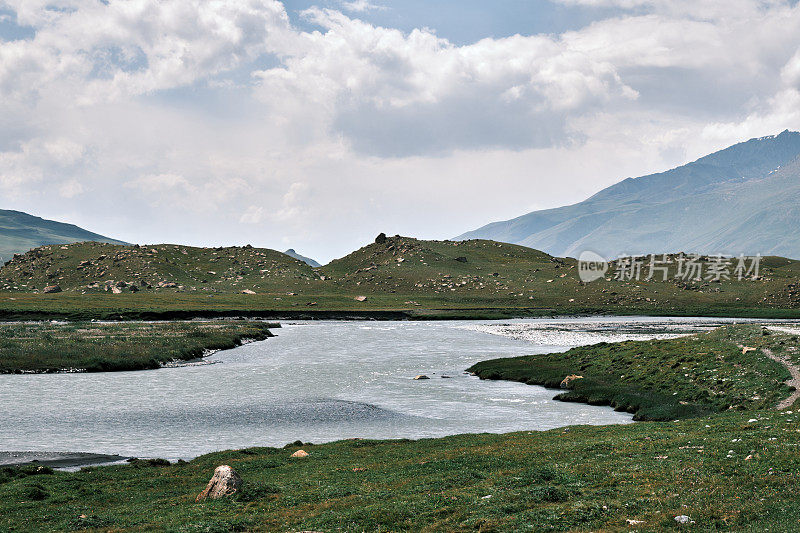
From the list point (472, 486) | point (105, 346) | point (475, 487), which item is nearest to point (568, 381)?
point (472, 486)

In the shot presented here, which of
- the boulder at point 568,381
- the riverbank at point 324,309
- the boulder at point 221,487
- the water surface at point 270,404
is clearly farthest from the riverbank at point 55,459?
the riverbank at point 324,309

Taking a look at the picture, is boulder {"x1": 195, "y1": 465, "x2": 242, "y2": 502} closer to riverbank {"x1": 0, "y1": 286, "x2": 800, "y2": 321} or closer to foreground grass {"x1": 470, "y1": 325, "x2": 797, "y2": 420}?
foreground grass {"x1": 470, "y1": 325, "x2": 797, "y2": 420}

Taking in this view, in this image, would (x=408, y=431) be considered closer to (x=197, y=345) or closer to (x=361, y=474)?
(x=361, y=474)

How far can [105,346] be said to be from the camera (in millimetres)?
80500

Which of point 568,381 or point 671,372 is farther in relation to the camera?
point 568,381

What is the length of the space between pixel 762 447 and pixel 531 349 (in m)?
65.3

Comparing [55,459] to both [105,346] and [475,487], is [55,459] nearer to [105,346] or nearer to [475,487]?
[475,487]

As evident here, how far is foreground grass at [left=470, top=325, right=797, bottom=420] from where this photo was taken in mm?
43250

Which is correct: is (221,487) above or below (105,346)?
above

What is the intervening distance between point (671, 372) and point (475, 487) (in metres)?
37.4

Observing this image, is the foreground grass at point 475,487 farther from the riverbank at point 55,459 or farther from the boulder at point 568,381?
the boulder at point 568,381

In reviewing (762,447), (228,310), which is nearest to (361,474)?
(762,447)

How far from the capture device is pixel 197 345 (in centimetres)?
8969

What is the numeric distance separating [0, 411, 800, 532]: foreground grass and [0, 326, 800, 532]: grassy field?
0.06m
